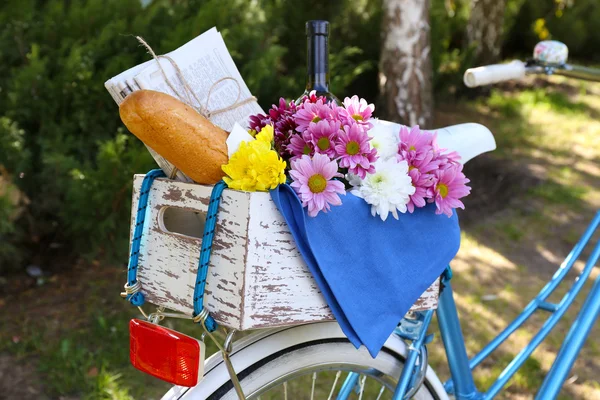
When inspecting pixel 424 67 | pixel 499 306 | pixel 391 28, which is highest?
pixel 391 28

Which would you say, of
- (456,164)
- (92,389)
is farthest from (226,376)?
(92,389)

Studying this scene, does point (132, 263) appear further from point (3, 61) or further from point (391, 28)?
point (391, 28)

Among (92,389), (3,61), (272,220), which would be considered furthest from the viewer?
(3,61)

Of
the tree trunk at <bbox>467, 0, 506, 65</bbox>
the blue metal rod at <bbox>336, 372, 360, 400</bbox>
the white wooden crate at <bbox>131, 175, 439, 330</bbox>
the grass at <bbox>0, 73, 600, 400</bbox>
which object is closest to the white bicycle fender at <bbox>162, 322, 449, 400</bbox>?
the white wooden crate at <bbox>131, 175, 439, 330</bbox>

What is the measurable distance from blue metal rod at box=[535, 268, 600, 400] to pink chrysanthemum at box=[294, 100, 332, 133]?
3.11 feet

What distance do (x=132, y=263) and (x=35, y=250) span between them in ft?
7.97

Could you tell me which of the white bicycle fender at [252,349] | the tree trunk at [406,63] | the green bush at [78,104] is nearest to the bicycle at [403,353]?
the white bicycle fender at [252,349]

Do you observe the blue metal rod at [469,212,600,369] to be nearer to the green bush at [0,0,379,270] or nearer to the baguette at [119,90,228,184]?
the baguette at [119,90,228,184]

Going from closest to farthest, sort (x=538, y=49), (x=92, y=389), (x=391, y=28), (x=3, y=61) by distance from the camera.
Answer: (x=538, y=49), (x=92, y=389), (x=3, y=61), (x=391, y=28)

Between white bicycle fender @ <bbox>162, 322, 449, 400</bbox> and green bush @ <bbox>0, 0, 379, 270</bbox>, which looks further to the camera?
green bush @ <bbox>0, 0, 379, 270</bbox>

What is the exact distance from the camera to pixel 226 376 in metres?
1.10

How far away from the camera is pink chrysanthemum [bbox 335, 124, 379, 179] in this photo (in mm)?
997

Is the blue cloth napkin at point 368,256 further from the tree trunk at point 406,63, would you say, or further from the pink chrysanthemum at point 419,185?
the tree trunk at point 406,63

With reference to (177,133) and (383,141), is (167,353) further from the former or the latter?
(383,141)
